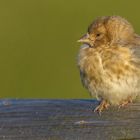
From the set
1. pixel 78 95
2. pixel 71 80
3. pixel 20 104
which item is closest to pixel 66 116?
pixel 20 104

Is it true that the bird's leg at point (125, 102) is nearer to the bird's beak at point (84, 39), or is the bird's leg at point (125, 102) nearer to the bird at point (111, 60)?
the bird at point (111, 60)

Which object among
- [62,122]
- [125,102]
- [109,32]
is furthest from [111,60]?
[62,122]

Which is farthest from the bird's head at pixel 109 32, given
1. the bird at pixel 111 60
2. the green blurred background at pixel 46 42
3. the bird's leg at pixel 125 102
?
the green blurred background at pixel 46 42

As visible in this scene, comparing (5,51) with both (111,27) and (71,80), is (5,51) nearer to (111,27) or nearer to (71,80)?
(71,80)

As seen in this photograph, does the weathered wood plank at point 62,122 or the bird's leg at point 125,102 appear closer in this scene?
the weathered wood plank at point 62,122

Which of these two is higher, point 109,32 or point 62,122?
point 109,32

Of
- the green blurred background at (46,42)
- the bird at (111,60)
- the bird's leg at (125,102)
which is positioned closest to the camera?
the bird's leg at (125,102)

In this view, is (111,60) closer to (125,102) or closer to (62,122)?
(125,102)
